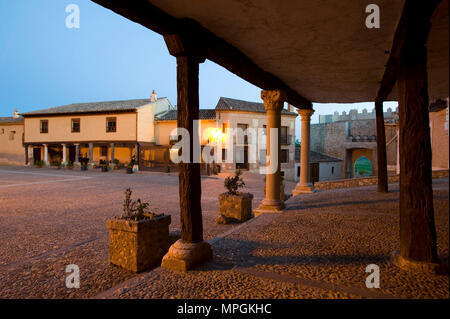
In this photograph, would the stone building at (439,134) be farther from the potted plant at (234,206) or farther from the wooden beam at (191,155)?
the wooden beam at (191,155)

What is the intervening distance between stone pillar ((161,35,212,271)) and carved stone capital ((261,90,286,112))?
11.0ft

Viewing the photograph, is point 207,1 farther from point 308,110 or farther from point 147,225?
point 308,110

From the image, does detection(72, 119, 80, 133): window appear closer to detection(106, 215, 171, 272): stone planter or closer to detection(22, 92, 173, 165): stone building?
detection(22, 92, 173, 165): stone building

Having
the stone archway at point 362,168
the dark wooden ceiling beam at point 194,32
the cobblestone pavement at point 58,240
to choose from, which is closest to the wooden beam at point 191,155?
the dark wooden ceiling beam at point 194,32

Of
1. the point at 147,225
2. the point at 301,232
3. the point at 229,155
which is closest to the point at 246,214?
the point at 301,232

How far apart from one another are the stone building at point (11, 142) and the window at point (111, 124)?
12766 mm

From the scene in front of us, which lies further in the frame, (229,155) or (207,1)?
(229,155)

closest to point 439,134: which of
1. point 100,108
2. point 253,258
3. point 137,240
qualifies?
point 253,258

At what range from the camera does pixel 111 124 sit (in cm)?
2455

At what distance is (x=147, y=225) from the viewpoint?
11.8ft

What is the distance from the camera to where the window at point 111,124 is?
24.4m

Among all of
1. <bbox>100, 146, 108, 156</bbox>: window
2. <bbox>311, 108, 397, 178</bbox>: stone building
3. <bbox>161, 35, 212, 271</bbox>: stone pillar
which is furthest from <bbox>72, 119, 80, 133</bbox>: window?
<bbox>311, 108, 397, 178</bbox>: stone building

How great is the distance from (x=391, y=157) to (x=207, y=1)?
25972 mm
